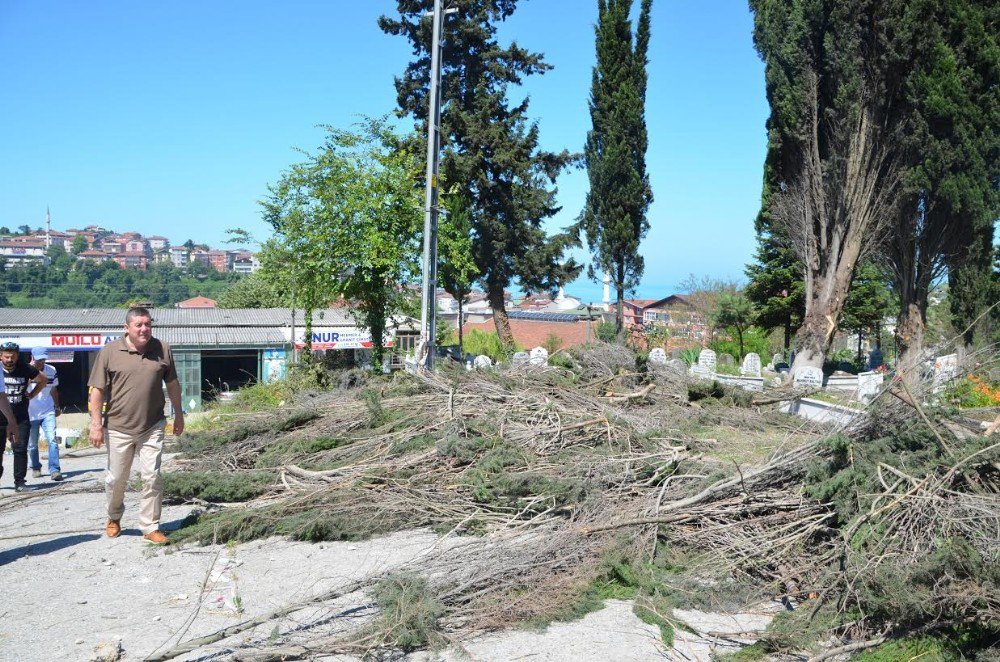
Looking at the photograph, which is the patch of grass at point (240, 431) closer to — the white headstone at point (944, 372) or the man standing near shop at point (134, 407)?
the man standing near shop at point (134, 407)

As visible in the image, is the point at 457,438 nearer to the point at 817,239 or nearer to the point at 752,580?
the point at 752,580

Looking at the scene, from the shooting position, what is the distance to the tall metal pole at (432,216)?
1223 cm

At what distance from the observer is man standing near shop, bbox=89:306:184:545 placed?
5.75 m

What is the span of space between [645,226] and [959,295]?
1101cm

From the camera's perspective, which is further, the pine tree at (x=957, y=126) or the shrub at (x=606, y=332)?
the shrub at (x=606, y=332)

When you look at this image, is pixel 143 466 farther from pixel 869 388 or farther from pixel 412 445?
pixel 869 388

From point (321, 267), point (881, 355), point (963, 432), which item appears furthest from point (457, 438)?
point (881, 355)

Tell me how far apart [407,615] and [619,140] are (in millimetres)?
25683

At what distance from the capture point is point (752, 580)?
16.9 feet

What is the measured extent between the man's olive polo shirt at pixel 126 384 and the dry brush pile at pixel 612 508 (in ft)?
3.07

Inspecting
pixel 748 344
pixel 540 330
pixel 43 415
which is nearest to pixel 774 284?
pixel 748 344

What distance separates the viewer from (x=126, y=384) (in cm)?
579

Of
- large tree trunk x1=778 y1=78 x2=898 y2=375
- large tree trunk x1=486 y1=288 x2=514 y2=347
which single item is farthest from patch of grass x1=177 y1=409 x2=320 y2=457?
large tree trunk x1=486 y1=288 x2=514 y2=347

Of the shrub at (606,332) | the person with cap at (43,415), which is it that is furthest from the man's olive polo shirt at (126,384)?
the shrub at (606,332)
